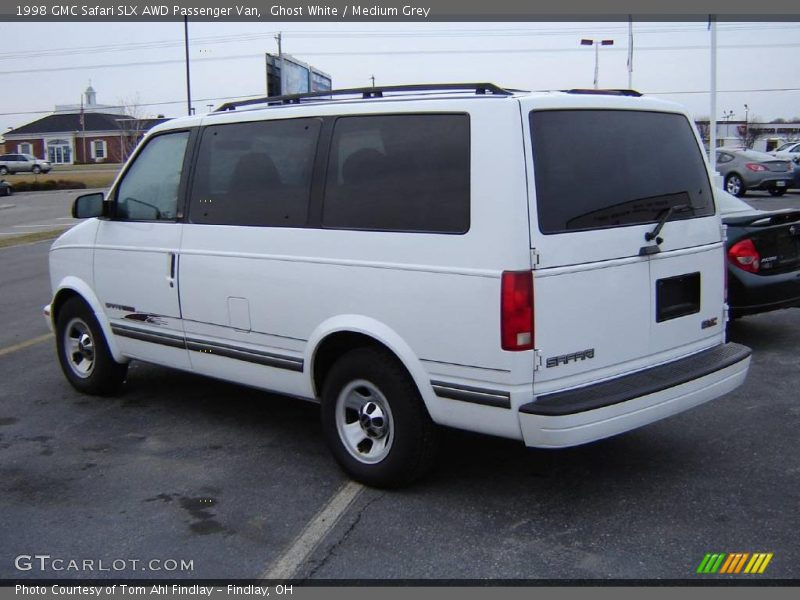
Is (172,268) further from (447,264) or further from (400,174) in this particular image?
(447,264)

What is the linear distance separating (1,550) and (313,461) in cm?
178

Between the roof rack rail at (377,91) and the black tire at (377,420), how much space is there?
1411mm

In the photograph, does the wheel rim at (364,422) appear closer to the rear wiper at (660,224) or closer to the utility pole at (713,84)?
the rear wiper at (660,224)

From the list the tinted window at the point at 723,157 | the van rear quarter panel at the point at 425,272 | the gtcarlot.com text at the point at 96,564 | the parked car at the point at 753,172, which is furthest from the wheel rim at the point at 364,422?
the tinted window at the point at 723,157

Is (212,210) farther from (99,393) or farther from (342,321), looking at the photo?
(99,393)

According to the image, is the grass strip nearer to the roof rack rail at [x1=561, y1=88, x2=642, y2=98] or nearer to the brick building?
the roof rack rail at [x1=561, y1=88, x2=642, y2=98]

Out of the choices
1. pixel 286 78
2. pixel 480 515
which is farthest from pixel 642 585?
pixel 286 78

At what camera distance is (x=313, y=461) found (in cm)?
533

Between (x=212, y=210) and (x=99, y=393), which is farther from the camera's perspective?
(x=99, y=393)

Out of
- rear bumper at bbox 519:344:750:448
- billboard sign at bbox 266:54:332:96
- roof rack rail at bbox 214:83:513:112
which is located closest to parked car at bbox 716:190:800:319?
rear bumper at bbox 519:344:750:448

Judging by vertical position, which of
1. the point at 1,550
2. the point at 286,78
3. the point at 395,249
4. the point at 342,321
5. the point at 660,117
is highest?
the point at 286,78

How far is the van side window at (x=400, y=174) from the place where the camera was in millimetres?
4383

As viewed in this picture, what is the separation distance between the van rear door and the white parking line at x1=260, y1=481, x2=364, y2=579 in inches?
49.0

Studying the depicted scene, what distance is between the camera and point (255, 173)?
5410mm
